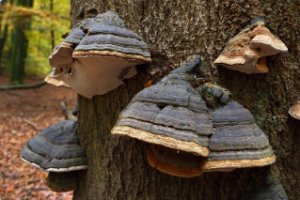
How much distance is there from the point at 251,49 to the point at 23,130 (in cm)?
1095

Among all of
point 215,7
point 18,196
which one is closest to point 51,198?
point 18,196

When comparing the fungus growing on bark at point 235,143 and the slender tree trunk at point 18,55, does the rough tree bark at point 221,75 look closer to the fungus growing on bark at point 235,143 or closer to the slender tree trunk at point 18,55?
the fungus growing on bark at point 235,143

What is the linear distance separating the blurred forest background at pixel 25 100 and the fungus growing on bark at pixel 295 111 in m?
2.39

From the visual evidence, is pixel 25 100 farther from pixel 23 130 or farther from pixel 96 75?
pixel 96 75

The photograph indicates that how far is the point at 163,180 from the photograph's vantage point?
1938 millimetres

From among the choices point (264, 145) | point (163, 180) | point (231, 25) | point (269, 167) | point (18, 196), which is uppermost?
point (231, 25)

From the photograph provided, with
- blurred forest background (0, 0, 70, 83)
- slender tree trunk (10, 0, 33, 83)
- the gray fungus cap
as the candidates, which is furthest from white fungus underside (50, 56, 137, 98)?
slender tree trunk (10, 0, 33, 83)

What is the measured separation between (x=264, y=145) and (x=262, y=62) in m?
0.45

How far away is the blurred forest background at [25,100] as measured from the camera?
288 inches


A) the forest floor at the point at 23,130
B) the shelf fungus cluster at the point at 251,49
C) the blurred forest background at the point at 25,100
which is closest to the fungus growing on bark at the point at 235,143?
the shelf fungus cluster at the point at 251,49

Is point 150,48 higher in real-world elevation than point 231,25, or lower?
lower

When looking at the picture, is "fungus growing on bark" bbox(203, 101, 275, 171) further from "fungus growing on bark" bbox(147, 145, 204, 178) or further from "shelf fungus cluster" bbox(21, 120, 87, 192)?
"shelf fungus cluster" bbox(21, 120, 87, 192)

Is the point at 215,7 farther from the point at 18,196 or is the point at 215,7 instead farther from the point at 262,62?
the point at 18,196

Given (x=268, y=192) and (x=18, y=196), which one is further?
(x=18, y=196)
